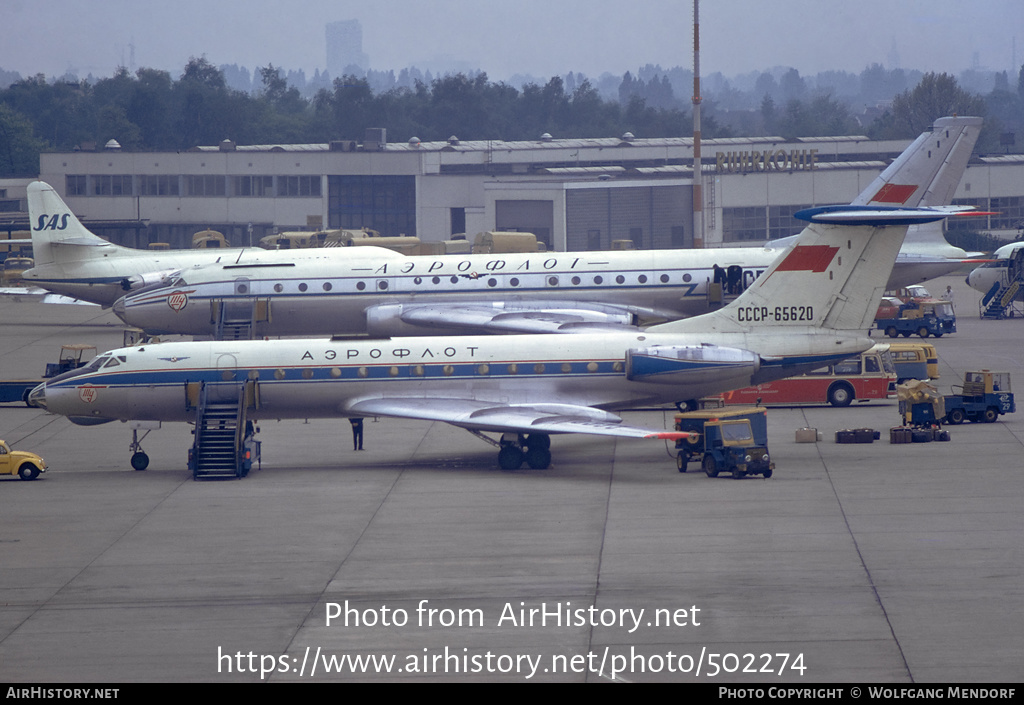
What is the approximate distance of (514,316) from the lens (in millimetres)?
40469

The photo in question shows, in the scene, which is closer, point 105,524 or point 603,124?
point 105,524

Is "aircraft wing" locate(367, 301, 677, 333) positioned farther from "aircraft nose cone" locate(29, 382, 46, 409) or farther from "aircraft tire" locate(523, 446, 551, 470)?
"aircraft nose cone" locate(29, 382, 46, 409)

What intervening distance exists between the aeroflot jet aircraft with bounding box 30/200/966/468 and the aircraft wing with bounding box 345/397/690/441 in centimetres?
7

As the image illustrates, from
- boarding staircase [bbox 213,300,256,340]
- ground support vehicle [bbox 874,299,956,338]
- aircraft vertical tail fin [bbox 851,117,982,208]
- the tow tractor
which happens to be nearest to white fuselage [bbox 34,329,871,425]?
the tow tractor

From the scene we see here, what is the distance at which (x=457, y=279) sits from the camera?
43.1 metres

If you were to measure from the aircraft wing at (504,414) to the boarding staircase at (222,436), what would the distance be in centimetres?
259

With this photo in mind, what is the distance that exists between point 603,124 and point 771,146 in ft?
229

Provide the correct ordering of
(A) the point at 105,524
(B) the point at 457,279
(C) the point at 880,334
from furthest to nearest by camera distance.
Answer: (C) the point at 880,334, (B) the point at 457,279, (A) the point at 105,524

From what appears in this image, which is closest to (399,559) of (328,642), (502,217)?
(328,642)

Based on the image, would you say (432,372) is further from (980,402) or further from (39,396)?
(980,402)

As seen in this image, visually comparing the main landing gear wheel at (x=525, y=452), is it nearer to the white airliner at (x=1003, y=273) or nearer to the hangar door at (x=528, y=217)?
the white airliner at (x=1003, y=273)

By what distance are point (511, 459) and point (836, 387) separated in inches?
488

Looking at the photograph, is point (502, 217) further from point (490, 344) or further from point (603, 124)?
point (603, 124)

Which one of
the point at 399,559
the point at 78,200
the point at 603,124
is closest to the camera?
the point at 399,559
